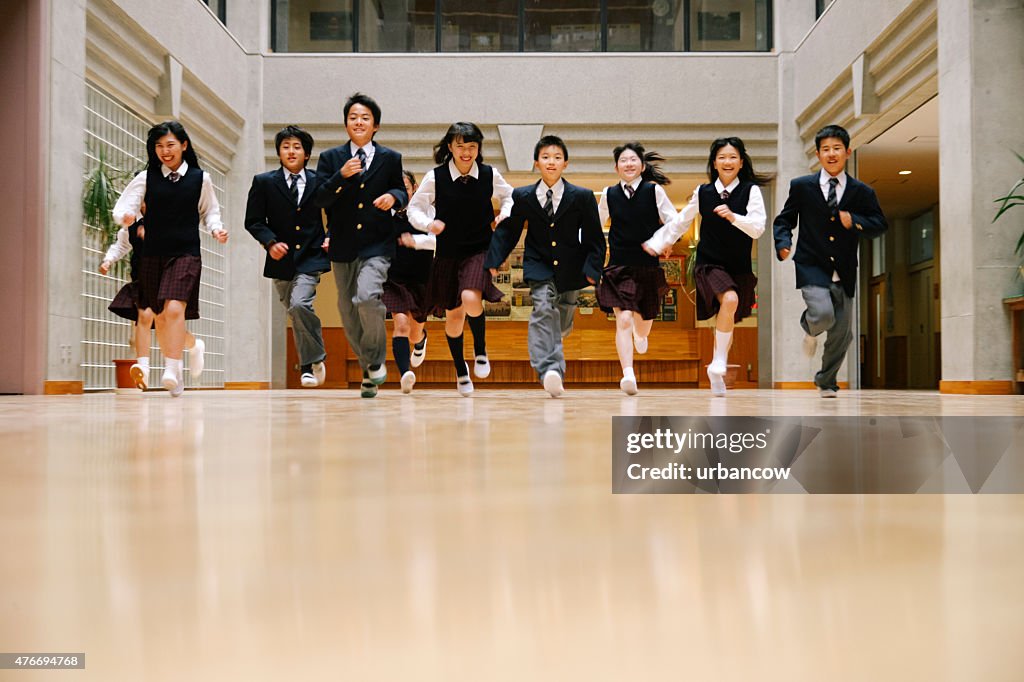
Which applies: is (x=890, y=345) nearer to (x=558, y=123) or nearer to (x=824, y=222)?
(x=558, y=123)

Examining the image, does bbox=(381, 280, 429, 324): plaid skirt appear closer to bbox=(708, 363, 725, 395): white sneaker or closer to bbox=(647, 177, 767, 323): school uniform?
bbox=(647, 177, 767, 323): school uniform

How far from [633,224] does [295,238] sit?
2453 mm

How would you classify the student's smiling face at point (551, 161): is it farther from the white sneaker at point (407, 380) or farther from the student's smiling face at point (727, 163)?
the white sneaker at point (407, 380)

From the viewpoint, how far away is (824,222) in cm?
664

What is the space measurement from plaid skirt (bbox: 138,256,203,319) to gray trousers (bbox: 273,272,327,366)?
58 centimetres

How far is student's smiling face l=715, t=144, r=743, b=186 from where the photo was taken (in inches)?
262

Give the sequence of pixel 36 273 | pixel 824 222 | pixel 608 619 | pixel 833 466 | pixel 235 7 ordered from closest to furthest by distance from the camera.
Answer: pixel 608 619, pixel 833 466, pixel 824 222, pixel 36 273, pixel 235 7

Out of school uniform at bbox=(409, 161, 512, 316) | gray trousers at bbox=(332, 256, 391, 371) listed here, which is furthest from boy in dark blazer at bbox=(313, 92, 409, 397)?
school uniform at bbox=(409, 161, 512, 316)

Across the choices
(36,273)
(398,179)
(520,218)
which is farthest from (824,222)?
(36,273)

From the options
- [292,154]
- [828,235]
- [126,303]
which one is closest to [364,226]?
[292,154]

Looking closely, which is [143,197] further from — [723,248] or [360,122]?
[723,248]

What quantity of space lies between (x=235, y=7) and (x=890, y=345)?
1433 cm

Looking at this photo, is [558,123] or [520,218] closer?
[520,218]

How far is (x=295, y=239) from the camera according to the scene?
20.9 ft
